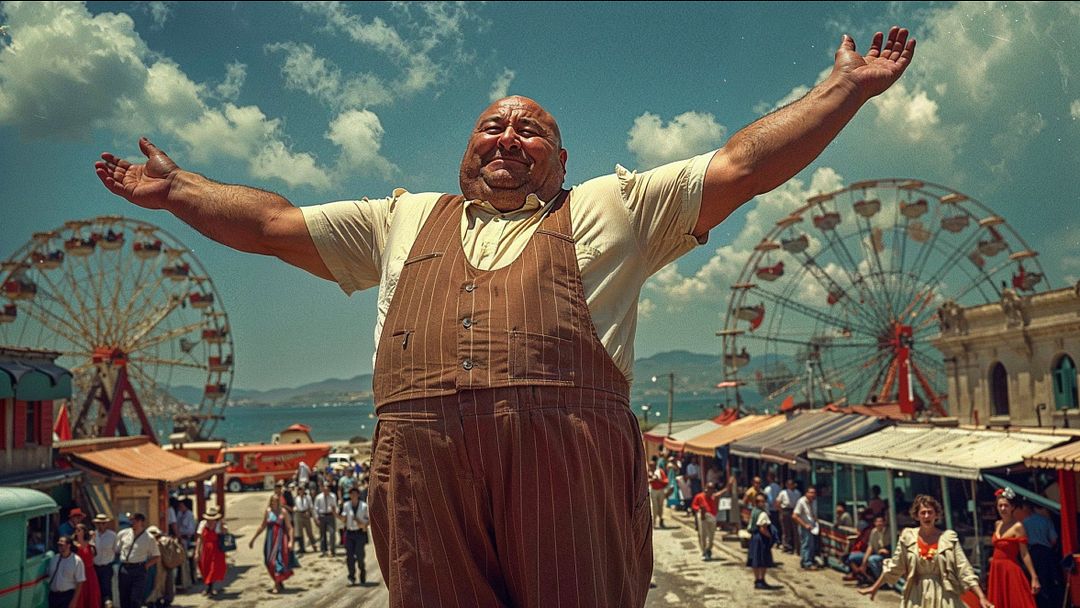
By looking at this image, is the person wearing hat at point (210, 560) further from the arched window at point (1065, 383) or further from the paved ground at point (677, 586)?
the arched window at point (1065, 383)

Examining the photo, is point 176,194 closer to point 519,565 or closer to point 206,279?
point 519,565

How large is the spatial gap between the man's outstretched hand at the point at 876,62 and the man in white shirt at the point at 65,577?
35.5 feet

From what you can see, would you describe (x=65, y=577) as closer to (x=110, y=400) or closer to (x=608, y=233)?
(x=608, y=233)

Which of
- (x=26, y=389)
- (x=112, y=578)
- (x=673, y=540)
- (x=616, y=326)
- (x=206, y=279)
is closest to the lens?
(x=616, y=326)

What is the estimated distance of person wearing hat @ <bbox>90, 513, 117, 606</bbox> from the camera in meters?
11.8

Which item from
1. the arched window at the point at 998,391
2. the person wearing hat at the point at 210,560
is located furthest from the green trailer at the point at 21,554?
the arched window at the point at 998,391

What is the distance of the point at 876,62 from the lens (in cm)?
248

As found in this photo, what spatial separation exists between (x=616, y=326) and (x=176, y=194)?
126 cm

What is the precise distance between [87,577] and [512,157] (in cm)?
1072

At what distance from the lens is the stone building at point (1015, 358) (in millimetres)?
23328

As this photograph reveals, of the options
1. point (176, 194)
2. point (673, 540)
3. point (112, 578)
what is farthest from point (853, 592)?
point (176, 194)

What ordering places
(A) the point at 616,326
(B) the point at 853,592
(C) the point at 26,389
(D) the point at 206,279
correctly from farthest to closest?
(D) the point at 206,279 → (C) the point at 26,389 → (B) the point at 853,592 → (A) the point at 616,326

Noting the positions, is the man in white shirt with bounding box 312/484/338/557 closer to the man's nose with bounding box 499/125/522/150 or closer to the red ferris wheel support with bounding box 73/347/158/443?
the red ferris wheel support with bounding box 73/347/158/443

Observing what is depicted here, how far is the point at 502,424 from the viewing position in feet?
7.11
